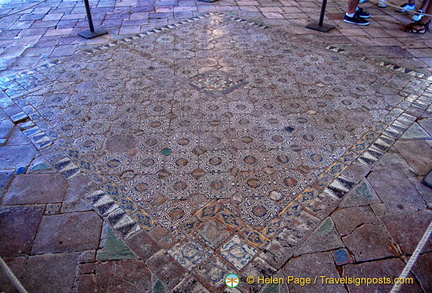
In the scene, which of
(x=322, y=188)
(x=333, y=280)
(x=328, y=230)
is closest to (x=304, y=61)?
(x=322, y=188)

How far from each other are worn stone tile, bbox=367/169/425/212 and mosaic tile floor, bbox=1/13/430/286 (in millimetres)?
195

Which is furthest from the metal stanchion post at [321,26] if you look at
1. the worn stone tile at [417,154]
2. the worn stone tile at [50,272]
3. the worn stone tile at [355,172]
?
the worn stone tile at [50,272]

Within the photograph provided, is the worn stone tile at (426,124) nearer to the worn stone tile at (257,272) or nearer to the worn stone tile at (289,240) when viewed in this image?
the worn stone tile at (289,240)

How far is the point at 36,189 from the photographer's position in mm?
2436

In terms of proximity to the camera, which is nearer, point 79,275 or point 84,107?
point 79,275

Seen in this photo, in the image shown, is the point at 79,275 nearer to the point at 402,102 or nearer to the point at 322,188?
the point at 322,188

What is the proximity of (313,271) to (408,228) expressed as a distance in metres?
0.80

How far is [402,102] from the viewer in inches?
137

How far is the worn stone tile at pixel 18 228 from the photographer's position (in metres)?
2.01

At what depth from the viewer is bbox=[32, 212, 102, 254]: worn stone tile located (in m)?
2.01

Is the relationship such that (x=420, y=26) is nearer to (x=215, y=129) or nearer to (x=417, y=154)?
(x=417, y=154)

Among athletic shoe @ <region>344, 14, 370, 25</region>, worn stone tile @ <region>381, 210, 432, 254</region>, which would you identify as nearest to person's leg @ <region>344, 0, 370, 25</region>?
athletic shoe @ <region>344, 14, 370, 25</region>

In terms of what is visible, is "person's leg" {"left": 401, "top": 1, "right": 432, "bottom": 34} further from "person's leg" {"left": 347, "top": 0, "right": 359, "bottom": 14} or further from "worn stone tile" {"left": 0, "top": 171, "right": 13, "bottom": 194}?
"worn stone tile" {"left": 0, "top": 171, "right": 13, "bottom": 194}

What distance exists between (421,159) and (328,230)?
128 cm
